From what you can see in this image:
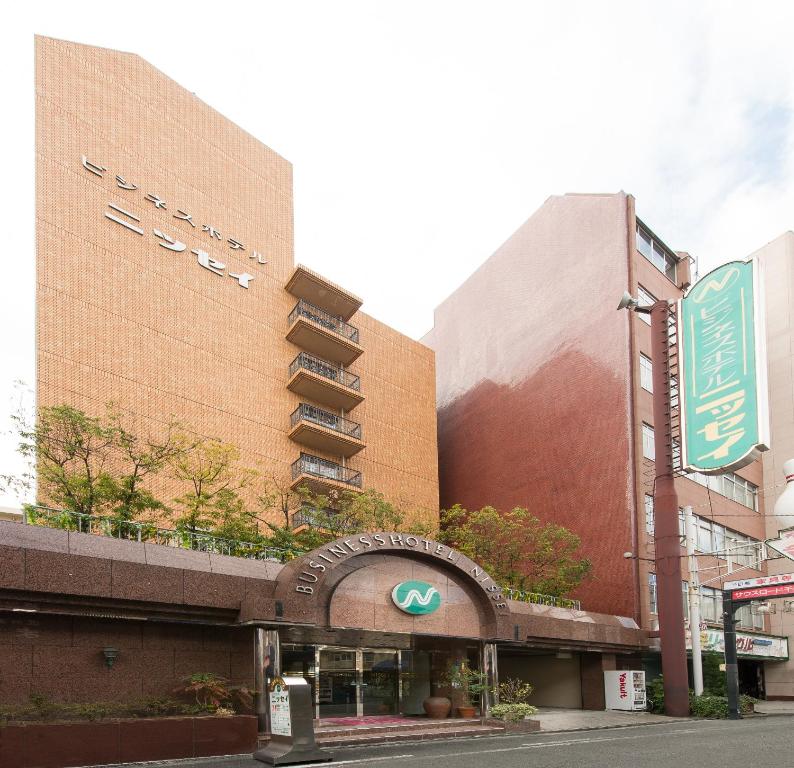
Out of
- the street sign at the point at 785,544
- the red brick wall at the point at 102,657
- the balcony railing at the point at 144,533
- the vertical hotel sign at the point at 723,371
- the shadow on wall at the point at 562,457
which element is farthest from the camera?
the shadow on wall at the point at 562,457

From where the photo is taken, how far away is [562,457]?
44562mm

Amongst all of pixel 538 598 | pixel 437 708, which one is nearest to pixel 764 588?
pixel 538 598

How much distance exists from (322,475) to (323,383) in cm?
456

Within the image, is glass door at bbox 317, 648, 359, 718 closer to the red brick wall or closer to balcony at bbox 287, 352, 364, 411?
the red brick wall

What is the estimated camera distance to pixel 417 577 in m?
24.8


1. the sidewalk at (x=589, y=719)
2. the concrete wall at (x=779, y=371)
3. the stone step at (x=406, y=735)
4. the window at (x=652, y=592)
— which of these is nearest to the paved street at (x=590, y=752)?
the stone step at (x=406, y=735)

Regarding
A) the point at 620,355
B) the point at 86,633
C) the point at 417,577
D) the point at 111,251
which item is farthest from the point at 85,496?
the point at 620,355

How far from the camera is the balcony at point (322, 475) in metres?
39.2

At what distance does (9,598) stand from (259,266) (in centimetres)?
2630

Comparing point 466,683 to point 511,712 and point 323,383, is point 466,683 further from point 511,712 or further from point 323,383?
point 323,383

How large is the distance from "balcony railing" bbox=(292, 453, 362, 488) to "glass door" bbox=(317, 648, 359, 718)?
14093mm

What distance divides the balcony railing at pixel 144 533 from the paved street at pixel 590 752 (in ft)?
22.6

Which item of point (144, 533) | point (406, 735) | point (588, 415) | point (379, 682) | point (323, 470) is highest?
point (588, 415)

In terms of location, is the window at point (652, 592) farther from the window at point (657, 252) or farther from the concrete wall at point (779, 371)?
the window at point (657, 252)
